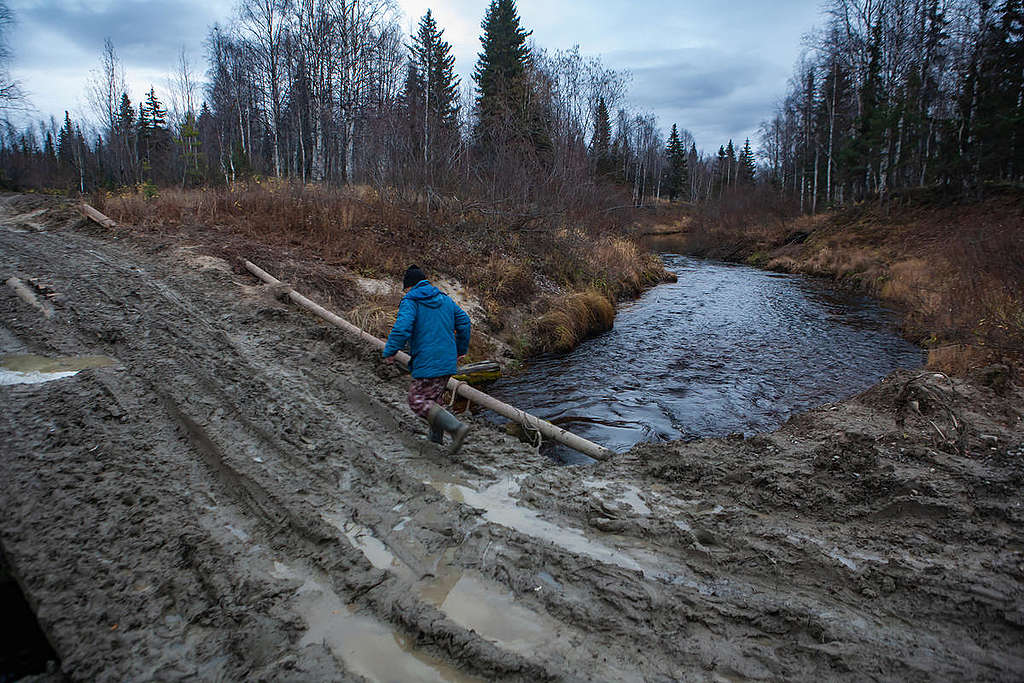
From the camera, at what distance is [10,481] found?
4.08 metres

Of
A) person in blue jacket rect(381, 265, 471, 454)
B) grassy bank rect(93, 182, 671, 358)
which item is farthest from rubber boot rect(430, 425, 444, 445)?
grassy bank rect(93, 182, 671, 358)

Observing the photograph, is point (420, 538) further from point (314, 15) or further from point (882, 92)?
Answer: point (882, 92)

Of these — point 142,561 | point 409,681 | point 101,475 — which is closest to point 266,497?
point 142,561

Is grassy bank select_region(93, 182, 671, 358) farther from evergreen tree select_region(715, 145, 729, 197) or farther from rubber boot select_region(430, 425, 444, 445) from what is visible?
evergreen tree select_region(715, 145, 729, 197)

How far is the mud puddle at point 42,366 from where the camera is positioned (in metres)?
5.90

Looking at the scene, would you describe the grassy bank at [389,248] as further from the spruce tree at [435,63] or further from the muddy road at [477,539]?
the spruce tree at [435,63]

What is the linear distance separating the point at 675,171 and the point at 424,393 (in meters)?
68.8

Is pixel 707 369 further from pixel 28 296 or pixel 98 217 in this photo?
pixel 98 217

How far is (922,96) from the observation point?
2805cm

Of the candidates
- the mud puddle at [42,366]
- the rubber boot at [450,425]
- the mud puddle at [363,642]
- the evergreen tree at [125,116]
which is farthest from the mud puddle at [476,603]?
the evergreen tree at [125,116]

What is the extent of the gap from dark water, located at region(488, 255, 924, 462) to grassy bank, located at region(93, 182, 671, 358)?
3.51 ft

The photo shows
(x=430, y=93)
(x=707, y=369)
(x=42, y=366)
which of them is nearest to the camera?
(x=42, y=366)

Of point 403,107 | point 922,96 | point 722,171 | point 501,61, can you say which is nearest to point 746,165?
point 722,171

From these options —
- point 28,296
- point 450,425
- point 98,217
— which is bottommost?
point 450,425
